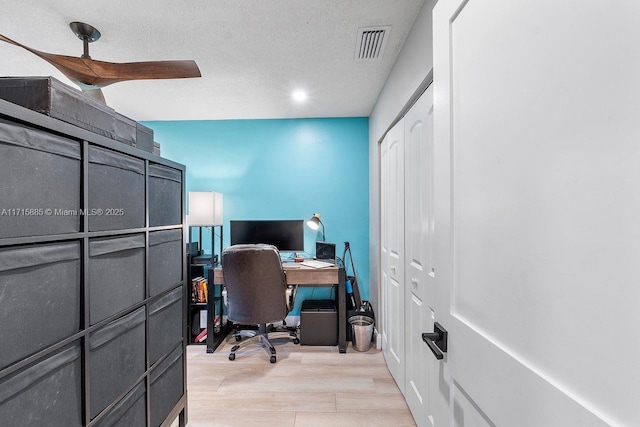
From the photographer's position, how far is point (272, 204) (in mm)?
3781

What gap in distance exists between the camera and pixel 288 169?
3.77 meters

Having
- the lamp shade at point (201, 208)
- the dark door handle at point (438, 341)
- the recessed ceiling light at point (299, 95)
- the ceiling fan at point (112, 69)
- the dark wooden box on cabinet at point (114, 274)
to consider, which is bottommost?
the dark door handle at point (438, 341)

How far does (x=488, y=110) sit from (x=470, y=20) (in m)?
0.25

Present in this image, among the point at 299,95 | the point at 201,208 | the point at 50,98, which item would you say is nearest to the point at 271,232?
the point at 201,208

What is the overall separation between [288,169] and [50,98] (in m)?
2.78

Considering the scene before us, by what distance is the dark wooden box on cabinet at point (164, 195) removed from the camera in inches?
64.2

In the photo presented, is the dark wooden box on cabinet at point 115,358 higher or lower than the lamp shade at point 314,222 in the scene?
lower

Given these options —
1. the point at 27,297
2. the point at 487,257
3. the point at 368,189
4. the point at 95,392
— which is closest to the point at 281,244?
the point at 368,189

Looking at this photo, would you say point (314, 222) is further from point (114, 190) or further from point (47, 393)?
point (47, 393)

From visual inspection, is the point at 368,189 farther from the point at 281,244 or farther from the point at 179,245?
the point at 179,245

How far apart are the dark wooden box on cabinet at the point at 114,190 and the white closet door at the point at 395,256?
5.34 ft

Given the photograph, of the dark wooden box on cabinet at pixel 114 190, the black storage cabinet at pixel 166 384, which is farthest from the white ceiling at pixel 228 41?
the black storage cabinet at pixel 166 384

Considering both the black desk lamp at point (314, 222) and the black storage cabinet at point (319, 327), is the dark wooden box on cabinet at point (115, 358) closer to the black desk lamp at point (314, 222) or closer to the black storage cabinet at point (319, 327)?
the black storage cabinet at point (319, 327)

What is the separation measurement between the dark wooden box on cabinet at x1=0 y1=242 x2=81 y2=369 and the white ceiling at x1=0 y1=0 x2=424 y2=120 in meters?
1.47
